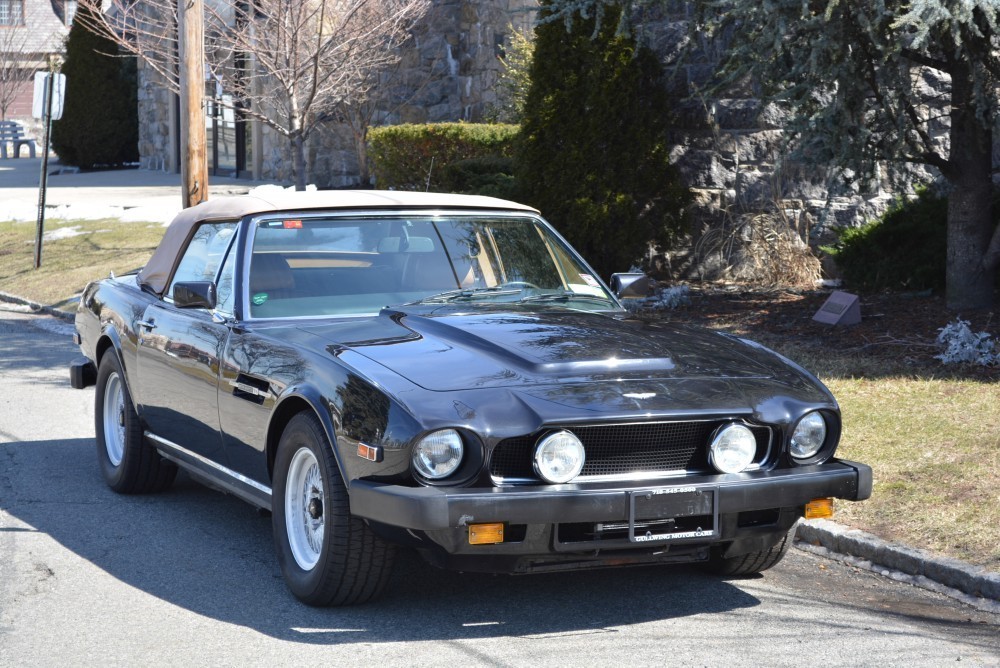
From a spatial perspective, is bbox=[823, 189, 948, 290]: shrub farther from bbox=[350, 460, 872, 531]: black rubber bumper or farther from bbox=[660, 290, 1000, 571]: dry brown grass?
bbox=[350, 460, 872, 531]: black rubber bumper

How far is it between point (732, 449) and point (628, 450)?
1.32ft

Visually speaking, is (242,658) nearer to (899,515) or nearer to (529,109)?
(899,515)

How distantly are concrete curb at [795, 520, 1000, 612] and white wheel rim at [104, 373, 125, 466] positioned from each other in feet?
11.9

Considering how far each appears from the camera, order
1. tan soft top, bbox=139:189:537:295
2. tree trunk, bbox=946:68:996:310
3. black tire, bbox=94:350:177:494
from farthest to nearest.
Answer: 1. tree trunk, bbox=946:68:996:310
2. black tire, bbox=94:350:177:494
3. tan soft top, bbox=139:189:537:295

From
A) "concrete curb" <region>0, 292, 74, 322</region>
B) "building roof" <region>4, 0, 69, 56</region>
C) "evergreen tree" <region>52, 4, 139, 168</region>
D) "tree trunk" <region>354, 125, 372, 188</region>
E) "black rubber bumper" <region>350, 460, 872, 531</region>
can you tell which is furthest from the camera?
"building roof" <region>4, 0, 69, 56</region>

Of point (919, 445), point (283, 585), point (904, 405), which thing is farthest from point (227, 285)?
point (904, 405)

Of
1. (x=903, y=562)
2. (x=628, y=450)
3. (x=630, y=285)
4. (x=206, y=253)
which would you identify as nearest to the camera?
(x=628, y=450)

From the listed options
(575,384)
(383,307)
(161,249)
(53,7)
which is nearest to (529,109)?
(161,249)

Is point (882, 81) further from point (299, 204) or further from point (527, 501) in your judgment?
point (527, 501)

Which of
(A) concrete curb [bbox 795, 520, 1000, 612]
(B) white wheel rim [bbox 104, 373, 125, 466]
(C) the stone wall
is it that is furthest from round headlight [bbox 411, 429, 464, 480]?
(C) the stone wall

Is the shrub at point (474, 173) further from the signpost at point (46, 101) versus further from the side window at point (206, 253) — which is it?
the side window at point (206, 253)

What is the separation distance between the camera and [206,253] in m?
6.42

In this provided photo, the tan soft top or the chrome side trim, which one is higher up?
the tan soft top

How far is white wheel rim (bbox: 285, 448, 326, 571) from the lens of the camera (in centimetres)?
491
